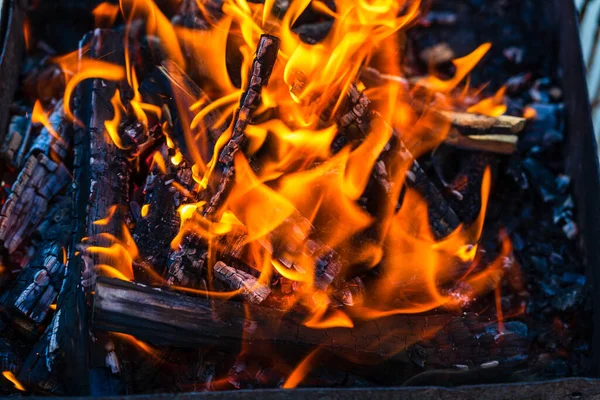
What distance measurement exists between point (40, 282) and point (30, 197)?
0.64 m

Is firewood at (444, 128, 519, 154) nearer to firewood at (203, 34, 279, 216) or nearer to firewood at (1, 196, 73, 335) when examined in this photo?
firewood at (203, 34, 279, 216)

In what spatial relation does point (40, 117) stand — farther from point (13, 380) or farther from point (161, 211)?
point (13, 380)

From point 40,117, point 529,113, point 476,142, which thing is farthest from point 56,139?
point 529,113

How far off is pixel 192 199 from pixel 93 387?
→ 1.06 meters

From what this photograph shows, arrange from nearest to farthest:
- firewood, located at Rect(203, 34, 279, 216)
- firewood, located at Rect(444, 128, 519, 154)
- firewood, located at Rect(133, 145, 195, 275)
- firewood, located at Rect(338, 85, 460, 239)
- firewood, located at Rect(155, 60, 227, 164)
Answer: firewood, located at Rect(203, 34, 279, 216)
firewood, located at Rect(133, 145, 195, 275)
firewood, located at Rect(155, 60, 227, 164)
firewood, located at Rect(338, 85, 460, 239)
firewood, located at Rect(444, 128, 519, 154)

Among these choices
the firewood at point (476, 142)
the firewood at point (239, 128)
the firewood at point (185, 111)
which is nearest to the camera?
the firewood at point (239, 128)

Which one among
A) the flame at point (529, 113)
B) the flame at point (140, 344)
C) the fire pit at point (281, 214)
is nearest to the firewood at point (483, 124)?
the fire pit at point (281, 214)

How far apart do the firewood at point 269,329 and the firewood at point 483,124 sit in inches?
53.5

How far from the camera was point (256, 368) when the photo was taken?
10.3ft

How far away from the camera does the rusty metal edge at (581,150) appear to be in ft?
12.5

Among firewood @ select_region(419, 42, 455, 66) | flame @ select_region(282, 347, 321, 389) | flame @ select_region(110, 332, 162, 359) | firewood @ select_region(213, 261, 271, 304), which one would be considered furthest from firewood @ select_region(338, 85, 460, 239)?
flame @ select_region(110, 332, 162, 359)

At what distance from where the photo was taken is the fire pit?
10.0 ft

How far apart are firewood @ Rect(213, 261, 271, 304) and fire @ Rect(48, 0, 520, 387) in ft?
0.20

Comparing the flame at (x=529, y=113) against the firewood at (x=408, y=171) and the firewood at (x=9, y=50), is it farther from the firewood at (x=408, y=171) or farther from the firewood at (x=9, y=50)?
the firewood at (x=9, y=50)
